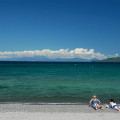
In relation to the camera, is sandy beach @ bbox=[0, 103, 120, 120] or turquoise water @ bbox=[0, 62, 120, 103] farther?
turquoise water @ bbox=[0, 62, 120, 103]

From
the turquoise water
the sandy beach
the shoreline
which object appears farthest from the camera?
the turquoise water

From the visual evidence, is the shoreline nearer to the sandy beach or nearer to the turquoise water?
the sandy beach

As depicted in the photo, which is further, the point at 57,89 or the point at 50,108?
the point at 57,89

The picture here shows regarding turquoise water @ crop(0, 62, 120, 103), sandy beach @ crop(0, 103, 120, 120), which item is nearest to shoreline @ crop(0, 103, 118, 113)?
sandy beach @ crop(0, 103, 120, 120)

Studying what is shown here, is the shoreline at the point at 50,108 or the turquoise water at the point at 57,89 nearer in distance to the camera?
the shoreline at the point at 50,108

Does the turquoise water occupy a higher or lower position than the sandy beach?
lower
